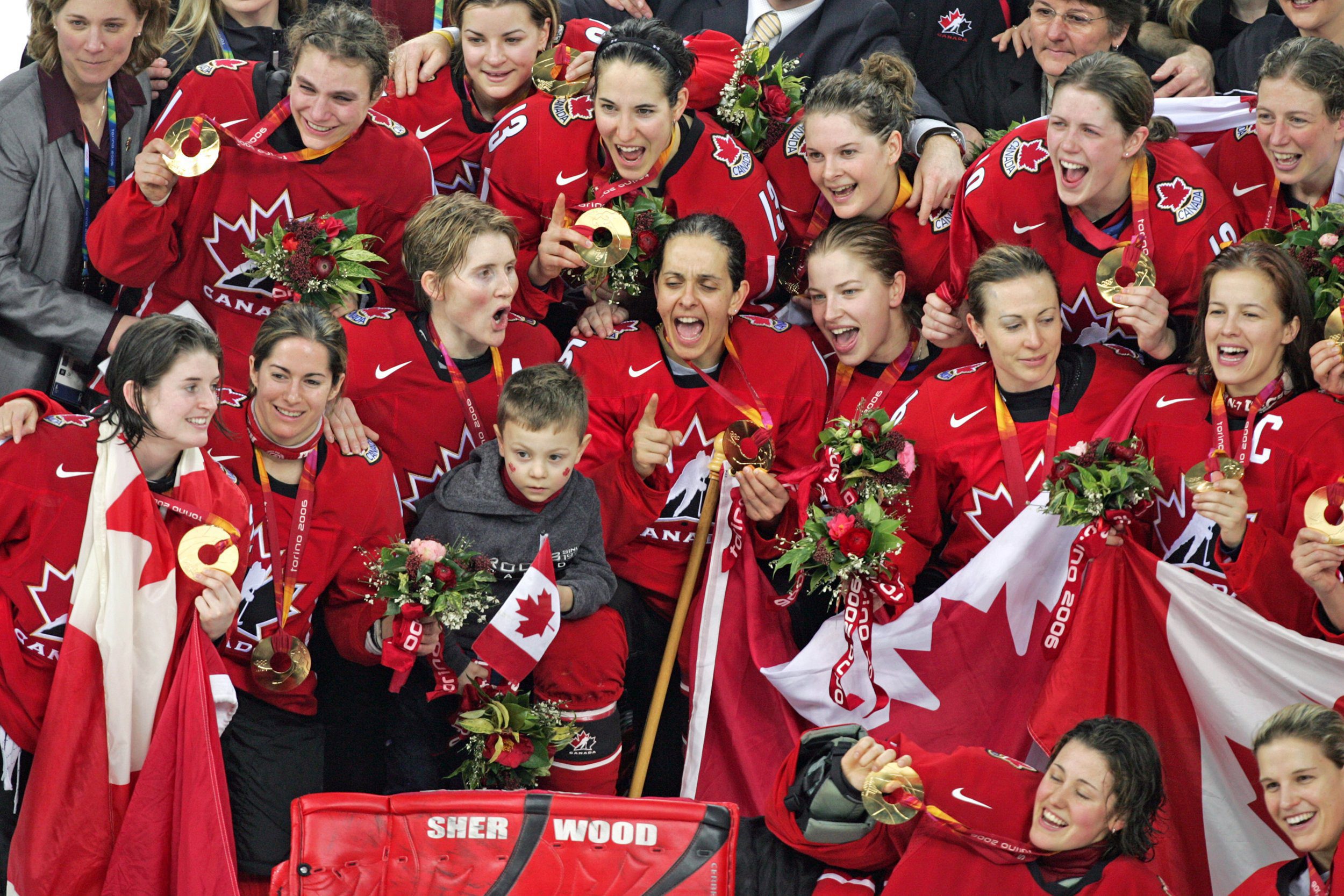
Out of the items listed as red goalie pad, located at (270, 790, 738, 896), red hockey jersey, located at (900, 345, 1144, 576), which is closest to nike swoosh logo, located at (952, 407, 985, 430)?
red hockey jersey, located at (900, 345, 1144, 576)

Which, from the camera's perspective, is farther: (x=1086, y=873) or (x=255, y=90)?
(x=255, y=90)

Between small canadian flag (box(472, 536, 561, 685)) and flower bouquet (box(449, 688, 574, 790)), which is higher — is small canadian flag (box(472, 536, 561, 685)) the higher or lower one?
the higher one

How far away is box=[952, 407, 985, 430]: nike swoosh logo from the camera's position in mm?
4949

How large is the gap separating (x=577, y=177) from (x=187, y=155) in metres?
1.24

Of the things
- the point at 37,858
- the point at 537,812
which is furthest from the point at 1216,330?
the point at 37,858

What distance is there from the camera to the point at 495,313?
4.89 meters

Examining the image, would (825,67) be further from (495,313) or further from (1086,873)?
(1086,873)

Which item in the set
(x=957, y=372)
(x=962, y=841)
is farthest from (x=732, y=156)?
(x=962, y=841)

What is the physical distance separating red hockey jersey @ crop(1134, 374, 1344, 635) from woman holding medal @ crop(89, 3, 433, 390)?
241 centimetres

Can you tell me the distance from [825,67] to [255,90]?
208 centimetres

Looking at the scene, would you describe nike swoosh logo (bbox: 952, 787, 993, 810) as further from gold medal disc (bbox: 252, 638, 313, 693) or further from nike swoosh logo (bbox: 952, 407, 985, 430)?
gold medal disc (bbox: 252, 638, 313, 693)

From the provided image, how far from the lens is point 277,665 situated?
177 inches

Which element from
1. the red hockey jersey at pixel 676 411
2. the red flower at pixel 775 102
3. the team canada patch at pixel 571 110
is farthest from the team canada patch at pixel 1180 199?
the team canada patch at pixel 571 110

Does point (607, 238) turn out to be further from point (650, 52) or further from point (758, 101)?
point (758, 101)
